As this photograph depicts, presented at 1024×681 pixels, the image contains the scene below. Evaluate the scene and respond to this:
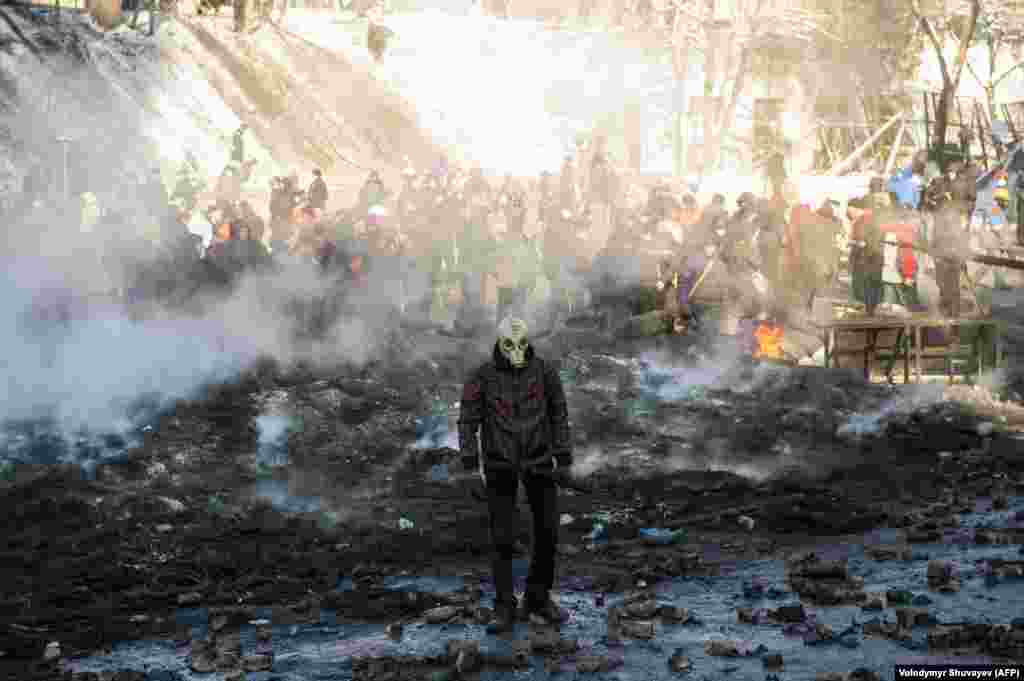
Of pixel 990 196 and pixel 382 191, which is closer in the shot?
pixel 382 191

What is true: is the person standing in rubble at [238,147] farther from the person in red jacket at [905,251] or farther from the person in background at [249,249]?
the person in red jacket at [905,251]

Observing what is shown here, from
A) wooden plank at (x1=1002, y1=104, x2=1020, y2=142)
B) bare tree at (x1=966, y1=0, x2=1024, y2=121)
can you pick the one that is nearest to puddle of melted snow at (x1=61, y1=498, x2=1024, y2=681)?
wooden plank at (x1=1002, y1=104, x2=1020, y2=142)

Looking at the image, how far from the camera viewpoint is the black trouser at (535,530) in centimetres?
834

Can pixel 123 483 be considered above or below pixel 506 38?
below

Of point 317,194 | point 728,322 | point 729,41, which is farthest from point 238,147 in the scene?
point 728,322

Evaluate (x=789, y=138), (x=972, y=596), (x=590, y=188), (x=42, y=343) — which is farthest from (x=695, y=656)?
(x=789, y=138)

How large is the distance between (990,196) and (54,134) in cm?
1650

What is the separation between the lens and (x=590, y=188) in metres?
27.4

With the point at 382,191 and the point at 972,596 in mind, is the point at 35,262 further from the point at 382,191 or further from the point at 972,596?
the point at 972,596

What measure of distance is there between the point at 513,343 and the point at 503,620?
4.70ft

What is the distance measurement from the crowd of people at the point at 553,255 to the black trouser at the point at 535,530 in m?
8.98

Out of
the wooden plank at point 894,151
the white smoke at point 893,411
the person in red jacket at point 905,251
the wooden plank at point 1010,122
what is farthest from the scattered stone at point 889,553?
the wooden plank at point 894,151

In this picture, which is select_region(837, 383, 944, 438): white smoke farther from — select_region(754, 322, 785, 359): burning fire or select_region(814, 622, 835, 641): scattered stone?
select_region(814, 622, 835, 641): scattered stone

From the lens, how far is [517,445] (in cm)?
838
